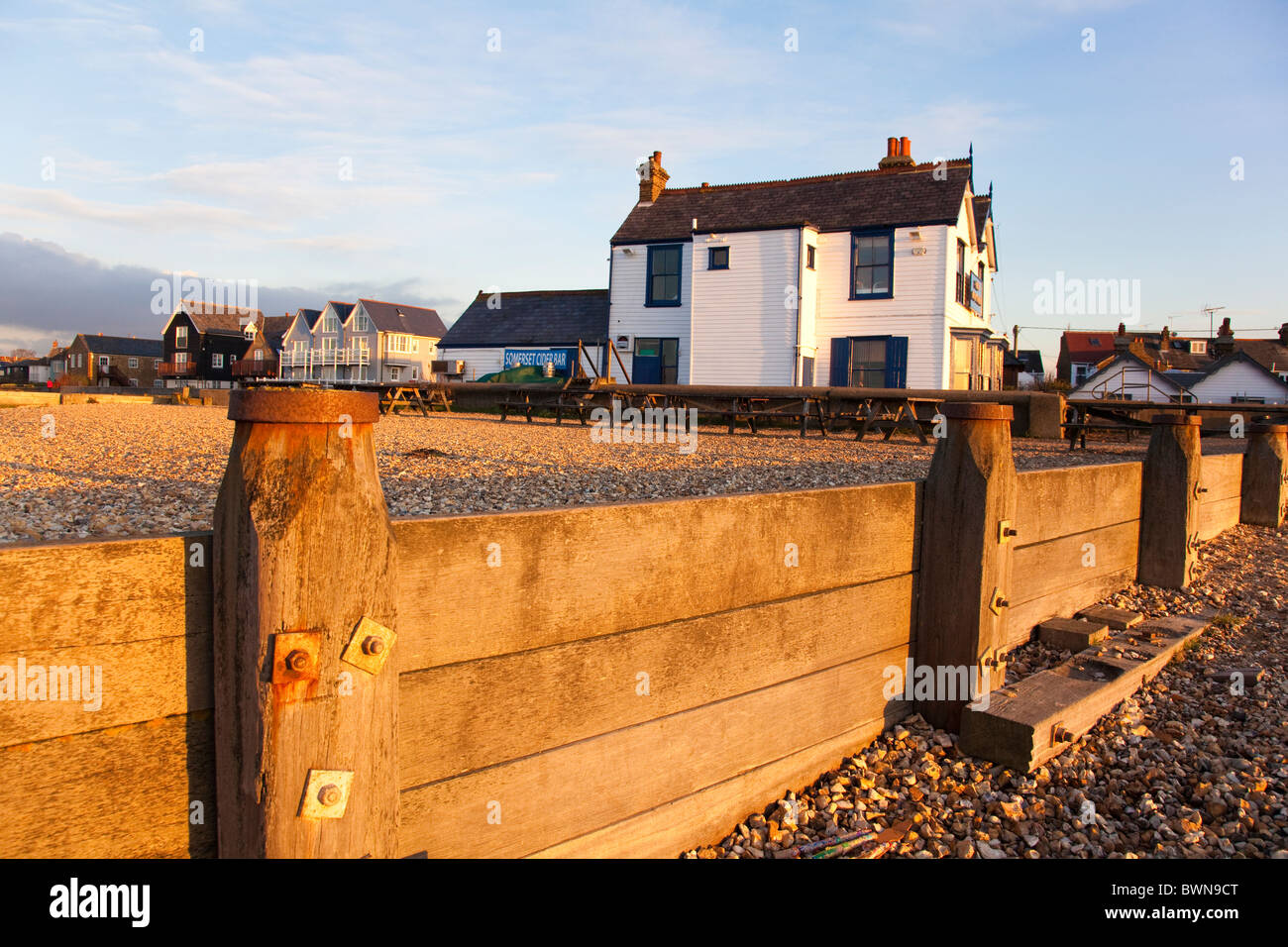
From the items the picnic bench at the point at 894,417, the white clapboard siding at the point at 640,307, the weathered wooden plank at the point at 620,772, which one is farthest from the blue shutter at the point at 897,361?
the weathered wooden plank at the point at 620,772

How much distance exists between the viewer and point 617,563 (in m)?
2.87

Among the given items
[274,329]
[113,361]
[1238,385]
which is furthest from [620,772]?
[113,361]

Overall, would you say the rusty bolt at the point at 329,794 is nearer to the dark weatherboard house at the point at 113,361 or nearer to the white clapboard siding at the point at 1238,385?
the white clapboard siding at the point at 1238,385

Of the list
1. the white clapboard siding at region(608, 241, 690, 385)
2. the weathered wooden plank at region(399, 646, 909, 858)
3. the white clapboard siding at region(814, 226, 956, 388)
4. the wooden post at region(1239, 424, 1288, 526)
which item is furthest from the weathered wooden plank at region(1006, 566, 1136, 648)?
the white clapboard siding at region(608, 241, 690, 385)

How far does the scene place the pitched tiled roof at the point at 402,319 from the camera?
56.5m

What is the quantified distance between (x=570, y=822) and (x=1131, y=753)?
304cm

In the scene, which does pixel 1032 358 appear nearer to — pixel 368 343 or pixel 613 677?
pixel 368 343

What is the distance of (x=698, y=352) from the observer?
27.0m

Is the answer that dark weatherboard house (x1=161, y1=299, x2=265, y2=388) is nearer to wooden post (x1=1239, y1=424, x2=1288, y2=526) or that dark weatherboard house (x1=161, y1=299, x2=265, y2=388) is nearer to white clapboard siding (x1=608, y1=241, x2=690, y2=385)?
white clapboard siding (x1=608, y1=241, x2=690, y2=385)

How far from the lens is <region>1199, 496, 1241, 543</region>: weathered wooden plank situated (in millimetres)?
8828

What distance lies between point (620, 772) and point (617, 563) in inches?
30.3
